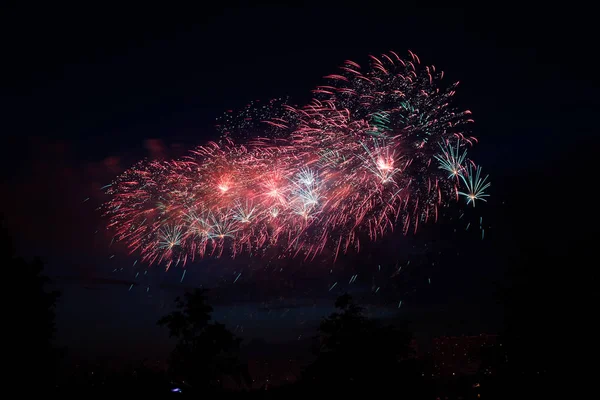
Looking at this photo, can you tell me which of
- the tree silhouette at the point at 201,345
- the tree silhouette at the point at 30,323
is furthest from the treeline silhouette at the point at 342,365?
the tree silhouette at the point at 201,345

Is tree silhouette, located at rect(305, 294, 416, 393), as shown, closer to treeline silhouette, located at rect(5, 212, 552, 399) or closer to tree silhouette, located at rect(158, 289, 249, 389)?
treeline silhouette, located at rect(5, 212, 552, 399)

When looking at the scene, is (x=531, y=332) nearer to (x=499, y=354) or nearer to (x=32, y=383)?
(x=499, y=354)

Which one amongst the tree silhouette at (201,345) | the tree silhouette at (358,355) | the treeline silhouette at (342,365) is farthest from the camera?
the tree silhouette at (201,345)

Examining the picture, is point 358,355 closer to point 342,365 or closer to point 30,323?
point 342,365

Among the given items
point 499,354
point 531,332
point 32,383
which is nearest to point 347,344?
point 499,354

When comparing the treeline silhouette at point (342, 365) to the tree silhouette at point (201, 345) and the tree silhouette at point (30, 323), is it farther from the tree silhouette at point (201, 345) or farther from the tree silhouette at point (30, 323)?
the tree silhouette at point (201, 345)

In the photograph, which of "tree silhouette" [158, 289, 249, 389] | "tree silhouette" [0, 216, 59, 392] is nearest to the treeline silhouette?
"tree silhouette" [0, 216, 59, 392]

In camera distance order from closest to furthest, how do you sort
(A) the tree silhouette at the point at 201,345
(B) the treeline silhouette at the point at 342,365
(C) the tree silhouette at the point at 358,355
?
(B) the treeline silhouette at the point at 342,365, (C) the tree silhouette at the point at 358,355, (A) the tree silhouette at the point at 201,345
